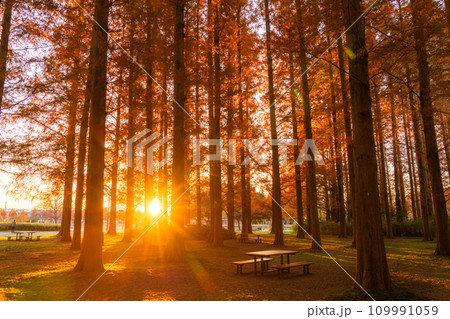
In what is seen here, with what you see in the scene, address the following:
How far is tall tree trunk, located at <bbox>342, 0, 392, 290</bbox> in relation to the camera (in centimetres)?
610

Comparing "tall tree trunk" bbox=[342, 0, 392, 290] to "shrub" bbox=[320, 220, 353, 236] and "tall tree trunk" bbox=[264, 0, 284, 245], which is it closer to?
"tall tree trunk" bbox=[264, 0, 284, 245]

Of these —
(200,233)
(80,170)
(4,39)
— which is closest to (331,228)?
(200,233)

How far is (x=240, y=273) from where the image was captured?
845cm

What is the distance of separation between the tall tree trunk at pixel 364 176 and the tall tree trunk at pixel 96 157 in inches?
259

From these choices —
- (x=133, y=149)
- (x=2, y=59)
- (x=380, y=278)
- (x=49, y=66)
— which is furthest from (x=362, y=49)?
(x=133, y=149)

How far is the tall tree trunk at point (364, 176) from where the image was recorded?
610 cm

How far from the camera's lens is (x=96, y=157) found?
341 inches

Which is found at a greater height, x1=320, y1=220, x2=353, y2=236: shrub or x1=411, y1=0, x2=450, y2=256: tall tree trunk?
x1=411, y1=0, x2=450, y2=256: tall tree trunk

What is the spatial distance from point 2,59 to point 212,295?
837cm

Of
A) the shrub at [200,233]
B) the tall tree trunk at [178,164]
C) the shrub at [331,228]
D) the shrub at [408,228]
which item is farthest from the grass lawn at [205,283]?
the shrub at [331,228]

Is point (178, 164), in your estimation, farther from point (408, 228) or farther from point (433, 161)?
point (408, 228)

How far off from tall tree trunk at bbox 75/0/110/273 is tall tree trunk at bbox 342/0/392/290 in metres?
6.59
